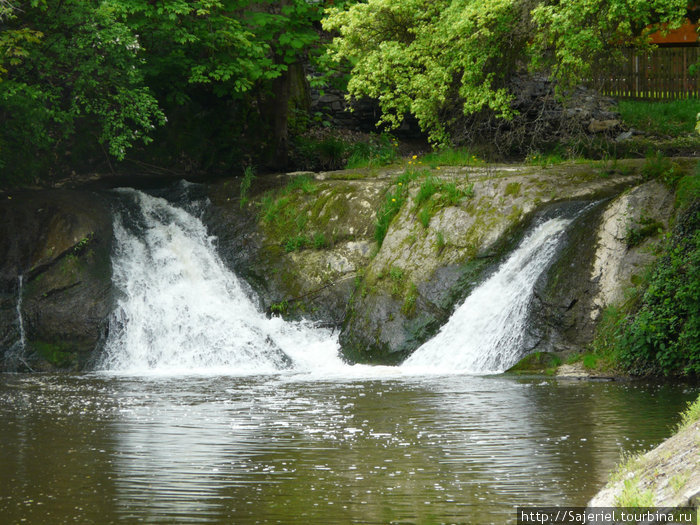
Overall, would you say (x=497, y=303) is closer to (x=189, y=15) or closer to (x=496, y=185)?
(x=496, y=185)

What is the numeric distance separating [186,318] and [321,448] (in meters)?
9.72

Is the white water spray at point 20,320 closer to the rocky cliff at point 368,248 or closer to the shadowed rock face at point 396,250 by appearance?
the rocky cliff at point 368,248

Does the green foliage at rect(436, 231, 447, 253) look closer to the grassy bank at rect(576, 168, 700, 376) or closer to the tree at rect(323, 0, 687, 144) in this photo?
the tree at rect(323, 0, 687, 144)

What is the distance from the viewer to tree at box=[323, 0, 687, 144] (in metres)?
14.8

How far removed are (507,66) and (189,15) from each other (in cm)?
728

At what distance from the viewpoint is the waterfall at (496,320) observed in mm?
14508

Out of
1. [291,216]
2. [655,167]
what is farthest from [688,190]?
[291,216]

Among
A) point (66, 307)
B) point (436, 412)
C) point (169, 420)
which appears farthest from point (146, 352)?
point (436, 412)

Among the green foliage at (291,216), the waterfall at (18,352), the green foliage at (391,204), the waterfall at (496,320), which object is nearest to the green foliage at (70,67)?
the green foliage at (291,216)

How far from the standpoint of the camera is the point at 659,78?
2927 centimetres

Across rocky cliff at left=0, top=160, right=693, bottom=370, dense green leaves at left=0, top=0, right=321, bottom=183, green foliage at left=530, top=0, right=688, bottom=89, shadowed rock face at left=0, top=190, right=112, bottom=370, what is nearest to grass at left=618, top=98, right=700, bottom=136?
rocky cliff at left=0, top=160, right=693, bottom=370

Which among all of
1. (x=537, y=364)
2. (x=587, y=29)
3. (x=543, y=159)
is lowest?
(x=537, y=364)

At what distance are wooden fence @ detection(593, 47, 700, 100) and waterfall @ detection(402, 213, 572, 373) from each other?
50.9 ft

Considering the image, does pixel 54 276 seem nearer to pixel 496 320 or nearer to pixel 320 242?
pixel 320 242
